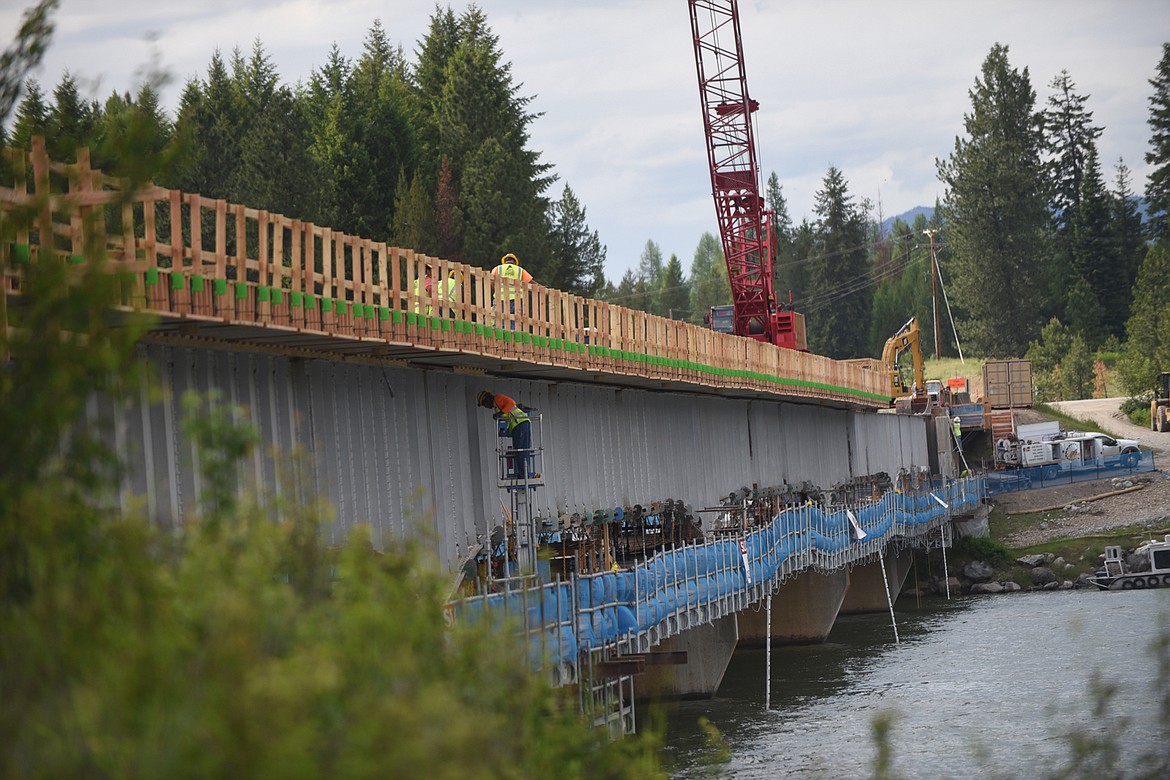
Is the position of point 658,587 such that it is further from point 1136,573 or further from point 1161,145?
point 1161,145

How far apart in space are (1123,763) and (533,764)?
19.0m

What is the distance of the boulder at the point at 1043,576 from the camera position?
6525 centimetres

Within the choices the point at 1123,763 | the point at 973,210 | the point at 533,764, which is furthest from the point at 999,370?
the point at 533,764

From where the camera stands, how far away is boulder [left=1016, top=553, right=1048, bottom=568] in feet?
219

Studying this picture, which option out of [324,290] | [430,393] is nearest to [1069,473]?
[430,393]

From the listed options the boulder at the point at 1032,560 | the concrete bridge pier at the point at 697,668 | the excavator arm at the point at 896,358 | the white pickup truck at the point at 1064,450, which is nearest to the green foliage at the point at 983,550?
the boulder at the point at 1032,560

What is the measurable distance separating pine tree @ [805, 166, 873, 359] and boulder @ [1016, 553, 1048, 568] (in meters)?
95.6

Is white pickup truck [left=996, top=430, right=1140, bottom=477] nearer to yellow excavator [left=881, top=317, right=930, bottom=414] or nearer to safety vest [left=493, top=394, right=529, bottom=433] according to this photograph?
yellow excavator [left=881, top=317, right=930, bottom=414]

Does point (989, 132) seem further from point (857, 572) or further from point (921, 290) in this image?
point (857, 572)

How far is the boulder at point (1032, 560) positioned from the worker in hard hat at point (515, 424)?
4586 centimetres

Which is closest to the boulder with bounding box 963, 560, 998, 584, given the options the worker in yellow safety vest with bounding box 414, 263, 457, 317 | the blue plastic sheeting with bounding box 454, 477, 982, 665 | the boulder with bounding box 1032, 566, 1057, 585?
the boulder with bounding box 1032, 566, 1057, 585

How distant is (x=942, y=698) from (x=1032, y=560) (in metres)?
31.7

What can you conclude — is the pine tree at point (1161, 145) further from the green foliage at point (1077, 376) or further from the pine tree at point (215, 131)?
A: the pine tree at point (215, 131)

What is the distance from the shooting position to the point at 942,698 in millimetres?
37594
